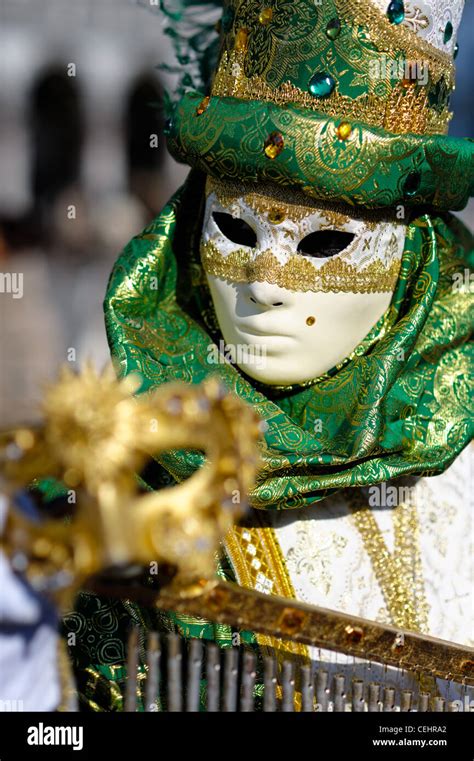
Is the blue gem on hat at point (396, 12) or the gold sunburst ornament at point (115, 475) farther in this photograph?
the blue gem on hat at point (396, 12)

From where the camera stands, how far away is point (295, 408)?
223cm

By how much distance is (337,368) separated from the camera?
2219 mm

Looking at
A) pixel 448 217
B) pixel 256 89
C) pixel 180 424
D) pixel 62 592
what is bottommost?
pixel 62 592

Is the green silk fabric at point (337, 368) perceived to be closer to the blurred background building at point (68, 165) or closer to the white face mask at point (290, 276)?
the white face mask at point (290, 276)

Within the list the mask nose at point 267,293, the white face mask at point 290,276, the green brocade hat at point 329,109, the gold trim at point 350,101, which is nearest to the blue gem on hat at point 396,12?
the green brocade hat at point 329,109

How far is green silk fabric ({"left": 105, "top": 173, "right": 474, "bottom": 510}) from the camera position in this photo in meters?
2.10

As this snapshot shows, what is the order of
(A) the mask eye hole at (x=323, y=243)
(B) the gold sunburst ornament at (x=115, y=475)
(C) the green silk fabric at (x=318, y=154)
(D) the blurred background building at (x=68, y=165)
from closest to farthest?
(B) the gold sunburst ornament at (x=115, y=475)
(C) the green silk fabric at (x=318, y=154)
(A) the mask eye hole at (x=323, y=243)
(D) the blurred background building at (x=68, y=165)

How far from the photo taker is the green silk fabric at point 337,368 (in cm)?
210

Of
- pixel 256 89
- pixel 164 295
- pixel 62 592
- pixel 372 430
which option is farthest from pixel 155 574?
pixel 256 89

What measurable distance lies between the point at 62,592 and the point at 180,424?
0.77ft

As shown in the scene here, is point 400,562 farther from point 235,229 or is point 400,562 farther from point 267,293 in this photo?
point 235,229

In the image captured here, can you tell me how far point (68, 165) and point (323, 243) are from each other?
3.69 m

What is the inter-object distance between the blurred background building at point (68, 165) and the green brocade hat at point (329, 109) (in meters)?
2.92

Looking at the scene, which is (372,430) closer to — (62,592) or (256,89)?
(256,89)
